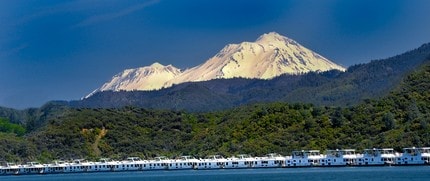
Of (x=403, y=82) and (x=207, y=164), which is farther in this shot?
(x=403, y=82)

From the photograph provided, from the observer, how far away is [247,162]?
16962cm

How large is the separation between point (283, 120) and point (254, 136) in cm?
699

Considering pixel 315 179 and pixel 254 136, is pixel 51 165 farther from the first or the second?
pixel 315 179

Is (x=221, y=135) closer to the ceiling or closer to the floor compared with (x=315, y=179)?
closer to the ceiling

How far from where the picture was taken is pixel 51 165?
7510 inches

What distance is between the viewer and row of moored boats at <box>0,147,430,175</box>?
486 ft

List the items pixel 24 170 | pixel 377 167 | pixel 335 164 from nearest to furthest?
pixel 377 167 → pixel 335 164 → pixel 24 170

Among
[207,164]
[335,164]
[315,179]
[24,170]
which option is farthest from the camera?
[24,170]

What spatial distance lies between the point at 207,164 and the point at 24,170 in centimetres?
3867

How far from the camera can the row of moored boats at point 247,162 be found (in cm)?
14800

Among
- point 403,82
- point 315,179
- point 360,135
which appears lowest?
point 315,179

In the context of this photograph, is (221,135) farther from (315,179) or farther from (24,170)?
(315,179)

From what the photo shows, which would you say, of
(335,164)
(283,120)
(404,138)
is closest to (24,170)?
(283,120)

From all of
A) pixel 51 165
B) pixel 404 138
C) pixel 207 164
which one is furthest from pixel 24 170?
pixel 404 138
